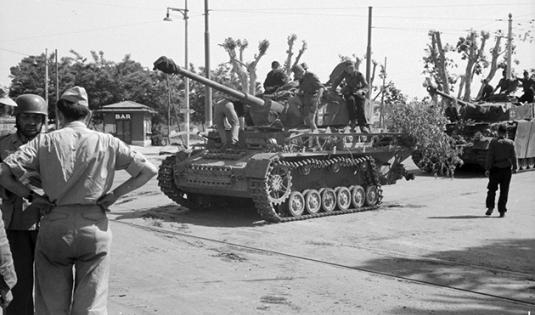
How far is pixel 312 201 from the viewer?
39.1 ft

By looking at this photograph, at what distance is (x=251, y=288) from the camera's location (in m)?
6.52

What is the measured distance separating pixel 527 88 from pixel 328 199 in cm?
1445

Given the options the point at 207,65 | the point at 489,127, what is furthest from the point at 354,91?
the point at 207,65

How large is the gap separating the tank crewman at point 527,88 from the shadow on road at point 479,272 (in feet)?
51.5

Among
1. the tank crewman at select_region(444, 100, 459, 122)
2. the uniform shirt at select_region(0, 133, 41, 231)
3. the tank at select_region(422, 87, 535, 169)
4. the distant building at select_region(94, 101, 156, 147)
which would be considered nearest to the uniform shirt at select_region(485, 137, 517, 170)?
the tank at select_region(422, 87, 535, 169)

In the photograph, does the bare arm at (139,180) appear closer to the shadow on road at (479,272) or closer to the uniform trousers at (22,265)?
the uniform trousers at (22,265)

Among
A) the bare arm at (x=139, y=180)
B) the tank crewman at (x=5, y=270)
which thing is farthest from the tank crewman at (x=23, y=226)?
the tank crewman at (x=5, y=270)

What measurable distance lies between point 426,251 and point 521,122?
1424cm

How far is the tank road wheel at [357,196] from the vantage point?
12.8 m

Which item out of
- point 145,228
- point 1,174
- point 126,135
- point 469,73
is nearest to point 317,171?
point 145,228

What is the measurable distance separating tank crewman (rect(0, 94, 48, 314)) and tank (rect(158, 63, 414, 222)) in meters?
Answer: 6.14

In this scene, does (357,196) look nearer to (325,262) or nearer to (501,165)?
(501,165)

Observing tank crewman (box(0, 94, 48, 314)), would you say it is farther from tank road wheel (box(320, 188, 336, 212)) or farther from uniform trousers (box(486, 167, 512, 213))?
A: uniform trousers (box(486, 167, 512, 213))

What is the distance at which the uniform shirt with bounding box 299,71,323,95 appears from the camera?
42.1 ft
